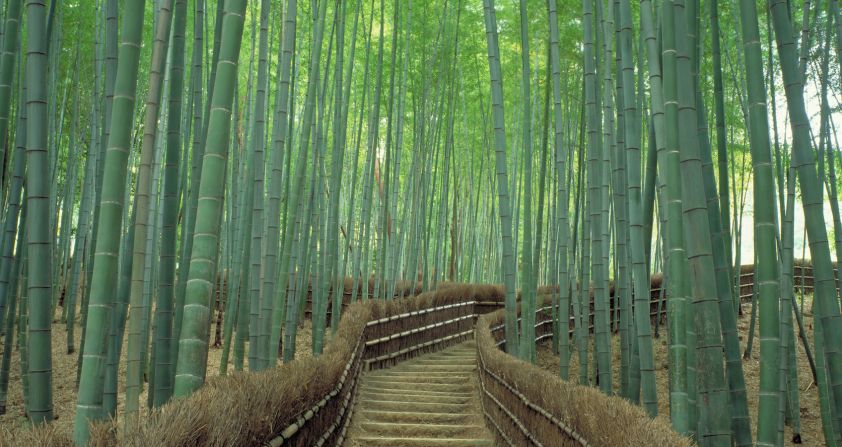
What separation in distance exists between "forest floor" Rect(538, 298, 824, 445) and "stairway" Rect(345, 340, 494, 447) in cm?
118

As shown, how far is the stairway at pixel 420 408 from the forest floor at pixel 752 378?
118 centimetres

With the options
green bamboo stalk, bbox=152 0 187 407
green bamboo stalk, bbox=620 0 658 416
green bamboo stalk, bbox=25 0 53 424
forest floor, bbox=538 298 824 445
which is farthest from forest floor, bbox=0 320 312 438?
forest floor, bbox=538 298 824 445

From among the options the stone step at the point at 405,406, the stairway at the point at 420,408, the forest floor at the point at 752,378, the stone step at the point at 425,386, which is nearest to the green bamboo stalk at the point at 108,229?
the stairway at the point at 420,408

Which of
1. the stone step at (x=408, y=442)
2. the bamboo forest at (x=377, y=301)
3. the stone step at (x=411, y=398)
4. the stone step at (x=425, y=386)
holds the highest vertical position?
the bamboo forest at (x=377, y=301)

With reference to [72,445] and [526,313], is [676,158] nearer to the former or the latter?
[72,445]

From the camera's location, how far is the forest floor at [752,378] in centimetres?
530

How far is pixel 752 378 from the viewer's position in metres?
6.71

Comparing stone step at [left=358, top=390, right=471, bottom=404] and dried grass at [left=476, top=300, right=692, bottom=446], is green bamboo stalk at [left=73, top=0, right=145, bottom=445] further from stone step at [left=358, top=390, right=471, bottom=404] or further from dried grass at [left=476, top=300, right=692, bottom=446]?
stone step at [left=358, top=390, right=471, bottom=404]

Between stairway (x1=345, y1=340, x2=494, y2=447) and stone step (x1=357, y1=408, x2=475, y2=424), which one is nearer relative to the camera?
stairway (x1=345, y1=340, x2=494, y2=447)

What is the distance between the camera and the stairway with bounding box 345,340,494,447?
422cm

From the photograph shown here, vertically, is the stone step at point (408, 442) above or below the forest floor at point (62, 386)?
below

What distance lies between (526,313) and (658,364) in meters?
3.79

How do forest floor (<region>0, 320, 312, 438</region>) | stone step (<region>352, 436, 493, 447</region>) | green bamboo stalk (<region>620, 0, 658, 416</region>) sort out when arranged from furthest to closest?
1. forest floor (<region>0, 320, 312, 438</region>)
2. stone step (<region>352, 436, 493, 447</region>)
3. green bamboo stalk (<region>620, 0, 658, 416</region>)

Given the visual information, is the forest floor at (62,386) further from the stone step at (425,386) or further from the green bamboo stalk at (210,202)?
the green bamboo stalk at (210,202)
